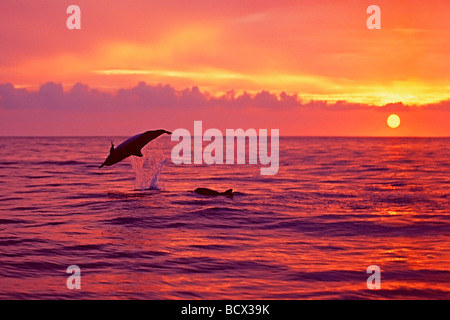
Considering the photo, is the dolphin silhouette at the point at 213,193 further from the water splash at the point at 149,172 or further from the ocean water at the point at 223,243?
the water splash at the point at 149,172

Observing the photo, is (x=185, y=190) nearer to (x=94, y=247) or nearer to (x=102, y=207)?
(x=102, y=207)

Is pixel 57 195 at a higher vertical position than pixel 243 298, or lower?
higher

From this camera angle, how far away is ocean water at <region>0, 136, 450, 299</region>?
27.6ft

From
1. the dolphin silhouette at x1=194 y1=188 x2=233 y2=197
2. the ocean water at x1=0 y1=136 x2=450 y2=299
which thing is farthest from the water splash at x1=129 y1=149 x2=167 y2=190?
the dolphin silhouette at x1=194 y1=188 x2=233 y2=197

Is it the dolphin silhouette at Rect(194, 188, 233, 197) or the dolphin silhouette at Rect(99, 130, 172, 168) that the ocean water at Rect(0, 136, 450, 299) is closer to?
the dolphin silhouette at Rect(194, 188, 233, 197)

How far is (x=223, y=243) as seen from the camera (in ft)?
38.8

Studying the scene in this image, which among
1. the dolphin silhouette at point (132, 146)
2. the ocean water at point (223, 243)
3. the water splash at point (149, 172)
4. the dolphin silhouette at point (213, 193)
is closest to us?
the ocean water at point (223, 243)

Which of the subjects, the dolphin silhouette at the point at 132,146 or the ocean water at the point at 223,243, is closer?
the ocean water at the point at 223,243

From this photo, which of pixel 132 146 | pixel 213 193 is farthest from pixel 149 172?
pixel 132 146

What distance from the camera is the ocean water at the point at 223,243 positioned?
840cm

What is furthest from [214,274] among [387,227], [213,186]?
[213,186]

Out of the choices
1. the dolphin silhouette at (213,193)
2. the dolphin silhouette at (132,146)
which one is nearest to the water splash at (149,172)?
the dolphin silhouette at (213,193)

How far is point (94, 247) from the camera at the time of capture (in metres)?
11.1

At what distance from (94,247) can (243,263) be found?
3.67m
